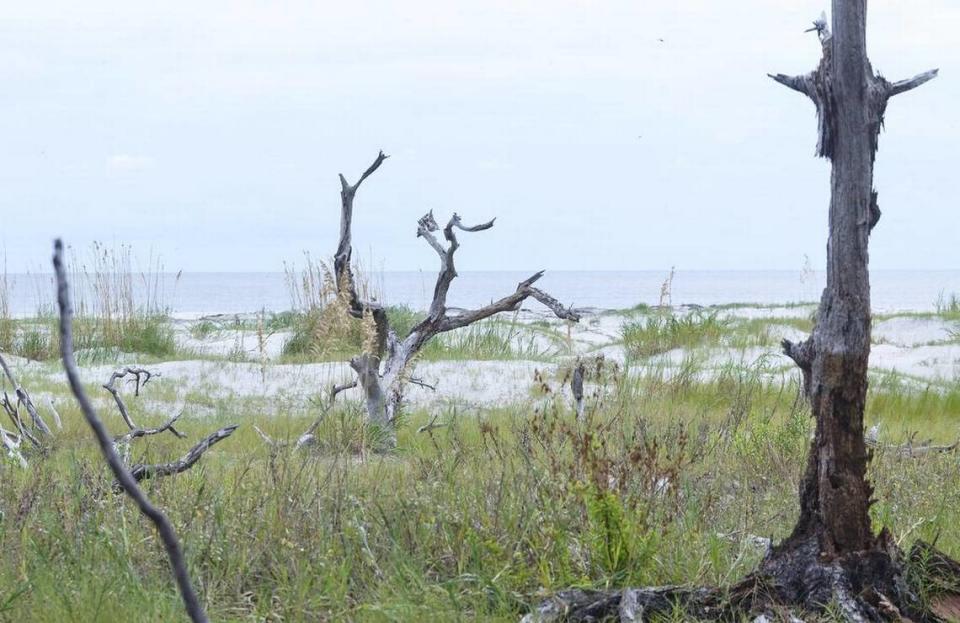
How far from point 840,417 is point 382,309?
4.17 m

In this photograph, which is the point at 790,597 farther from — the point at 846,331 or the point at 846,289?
the point at 846,289

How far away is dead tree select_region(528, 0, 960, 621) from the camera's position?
2824 millimetres

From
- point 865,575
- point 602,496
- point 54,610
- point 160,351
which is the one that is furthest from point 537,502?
point 160,351

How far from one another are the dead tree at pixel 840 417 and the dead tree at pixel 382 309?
3157mm

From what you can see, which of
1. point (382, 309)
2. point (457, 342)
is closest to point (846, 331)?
point (382, 309)

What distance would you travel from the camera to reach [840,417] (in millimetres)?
2838

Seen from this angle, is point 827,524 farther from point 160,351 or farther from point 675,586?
point 160,351

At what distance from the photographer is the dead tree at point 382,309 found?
6.09 meters

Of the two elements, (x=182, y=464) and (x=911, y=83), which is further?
(x=182, y=464)

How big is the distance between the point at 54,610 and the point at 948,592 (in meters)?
2.55

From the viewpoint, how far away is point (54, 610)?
8.94 ft

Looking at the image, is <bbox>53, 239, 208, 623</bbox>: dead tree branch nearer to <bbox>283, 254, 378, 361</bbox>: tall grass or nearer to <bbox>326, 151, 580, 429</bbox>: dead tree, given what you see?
<bbox>326, 151, 580, 429</bbox>: dead tree

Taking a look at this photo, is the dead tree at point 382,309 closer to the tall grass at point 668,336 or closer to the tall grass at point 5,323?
the tall grass at point 668,336

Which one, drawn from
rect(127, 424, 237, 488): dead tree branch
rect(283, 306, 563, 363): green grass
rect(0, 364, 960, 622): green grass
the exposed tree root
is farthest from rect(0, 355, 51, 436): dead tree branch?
rect(283, 306, 563, 363): green grass
